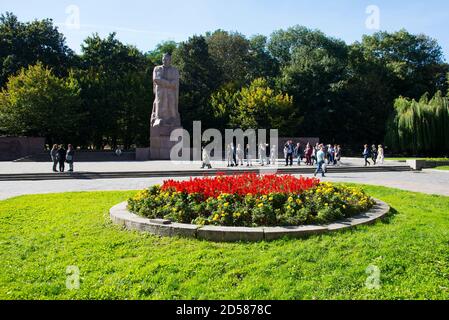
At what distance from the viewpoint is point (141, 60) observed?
4731 centimetres

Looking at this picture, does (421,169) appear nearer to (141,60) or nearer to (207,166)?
(207,166)

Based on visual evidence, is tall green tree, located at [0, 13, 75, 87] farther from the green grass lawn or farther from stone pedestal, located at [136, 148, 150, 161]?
the green grass lawn

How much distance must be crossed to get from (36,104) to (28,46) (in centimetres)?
1123

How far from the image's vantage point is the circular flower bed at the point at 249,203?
688cm

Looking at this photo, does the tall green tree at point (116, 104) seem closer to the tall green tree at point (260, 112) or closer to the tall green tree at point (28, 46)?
the tall green tree at point (28, 46)

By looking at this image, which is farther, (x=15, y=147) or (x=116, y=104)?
(x=116, y=104)

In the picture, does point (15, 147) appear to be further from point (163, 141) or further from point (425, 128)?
point (425, 128)

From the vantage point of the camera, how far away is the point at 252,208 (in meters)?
7.26

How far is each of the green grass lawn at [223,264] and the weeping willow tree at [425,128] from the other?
31.8m

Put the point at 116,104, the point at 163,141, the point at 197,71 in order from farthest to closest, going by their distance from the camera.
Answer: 1. the point at 197,71
2. the point at 116,104
3. the point at 163,141


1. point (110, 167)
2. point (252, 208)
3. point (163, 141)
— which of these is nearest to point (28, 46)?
point (163, 141)

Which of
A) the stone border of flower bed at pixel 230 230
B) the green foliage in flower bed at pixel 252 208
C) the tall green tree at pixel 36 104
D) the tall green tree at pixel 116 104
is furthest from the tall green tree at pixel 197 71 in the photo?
the stone border of flower bed at pixel 230 230

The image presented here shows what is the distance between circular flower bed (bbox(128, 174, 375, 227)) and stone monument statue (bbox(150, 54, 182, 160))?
22.4 m
